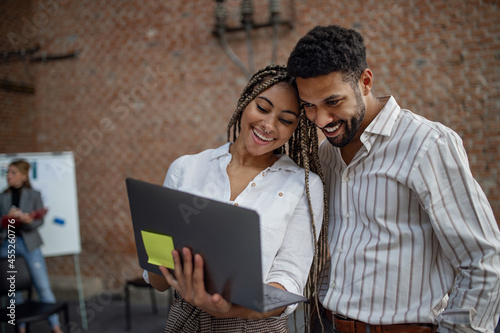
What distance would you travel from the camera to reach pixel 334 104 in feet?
4.20

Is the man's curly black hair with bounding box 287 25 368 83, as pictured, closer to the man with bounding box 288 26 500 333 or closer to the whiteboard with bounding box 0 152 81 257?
the man with bounding box 288 26 500 333

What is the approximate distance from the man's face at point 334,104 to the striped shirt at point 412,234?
0.07 meters

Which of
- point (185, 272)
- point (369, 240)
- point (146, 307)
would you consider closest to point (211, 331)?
point (185, 272)

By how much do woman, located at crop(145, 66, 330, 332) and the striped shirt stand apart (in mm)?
139

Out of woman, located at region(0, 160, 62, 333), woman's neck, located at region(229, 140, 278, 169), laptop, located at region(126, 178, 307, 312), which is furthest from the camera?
woman, located at region(0, 160, 62, 333)

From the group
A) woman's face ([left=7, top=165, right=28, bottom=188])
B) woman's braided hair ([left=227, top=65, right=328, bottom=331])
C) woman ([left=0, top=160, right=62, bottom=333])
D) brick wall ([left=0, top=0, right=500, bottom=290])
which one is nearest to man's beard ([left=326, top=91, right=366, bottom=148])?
woman's braided hair ([left=227, top=65, right=328, bottom=331])

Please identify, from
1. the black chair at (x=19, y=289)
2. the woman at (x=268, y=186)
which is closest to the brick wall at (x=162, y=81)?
the black chair at (x=19, y=289)

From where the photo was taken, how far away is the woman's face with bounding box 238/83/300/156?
1413 mm

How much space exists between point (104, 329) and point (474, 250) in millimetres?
3929

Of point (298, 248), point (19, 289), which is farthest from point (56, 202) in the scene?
point (298, 248)

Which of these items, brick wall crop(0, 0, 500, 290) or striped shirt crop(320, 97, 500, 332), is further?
brick wall crop(0, 0, 500, 290)

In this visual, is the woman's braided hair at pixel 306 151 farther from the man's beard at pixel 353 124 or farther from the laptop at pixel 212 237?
the laptop at pixel 212 237

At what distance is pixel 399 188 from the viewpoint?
1.23 m

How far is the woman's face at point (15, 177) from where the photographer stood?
390cm
